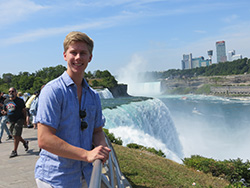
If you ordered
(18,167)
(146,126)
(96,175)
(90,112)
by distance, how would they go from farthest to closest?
(146,126) → (18,167) → (90,112) → (96,175)

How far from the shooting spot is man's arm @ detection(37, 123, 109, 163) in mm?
1460

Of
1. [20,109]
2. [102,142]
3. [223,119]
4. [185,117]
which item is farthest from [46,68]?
[102,142]

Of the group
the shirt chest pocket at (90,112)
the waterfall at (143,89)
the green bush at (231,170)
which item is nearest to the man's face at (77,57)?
the shirt chest pocket at (90,112)

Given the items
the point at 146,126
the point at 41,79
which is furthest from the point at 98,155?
the point at 41,79

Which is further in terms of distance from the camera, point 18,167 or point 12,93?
point 12,93

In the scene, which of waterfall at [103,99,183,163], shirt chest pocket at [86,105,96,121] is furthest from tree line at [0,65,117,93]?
shirt chest pocket at [86,105,96,121]

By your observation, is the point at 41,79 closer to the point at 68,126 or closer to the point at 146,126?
the point at 146,126

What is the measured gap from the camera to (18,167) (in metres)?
5.85

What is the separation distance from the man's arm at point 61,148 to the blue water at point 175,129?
12.2 meters

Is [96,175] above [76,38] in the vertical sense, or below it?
below

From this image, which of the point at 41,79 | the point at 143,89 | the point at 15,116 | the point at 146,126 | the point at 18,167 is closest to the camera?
the point at 18,167

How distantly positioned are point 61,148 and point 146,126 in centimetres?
1781

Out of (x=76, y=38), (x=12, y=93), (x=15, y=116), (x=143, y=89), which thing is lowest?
(x=143, y=89)

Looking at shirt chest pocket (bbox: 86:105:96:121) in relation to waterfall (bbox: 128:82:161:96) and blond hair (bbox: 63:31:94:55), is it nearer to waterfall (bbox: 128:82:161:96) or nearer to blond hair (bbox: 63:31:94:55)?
blond hair (bbox: 63:31:94:55)
